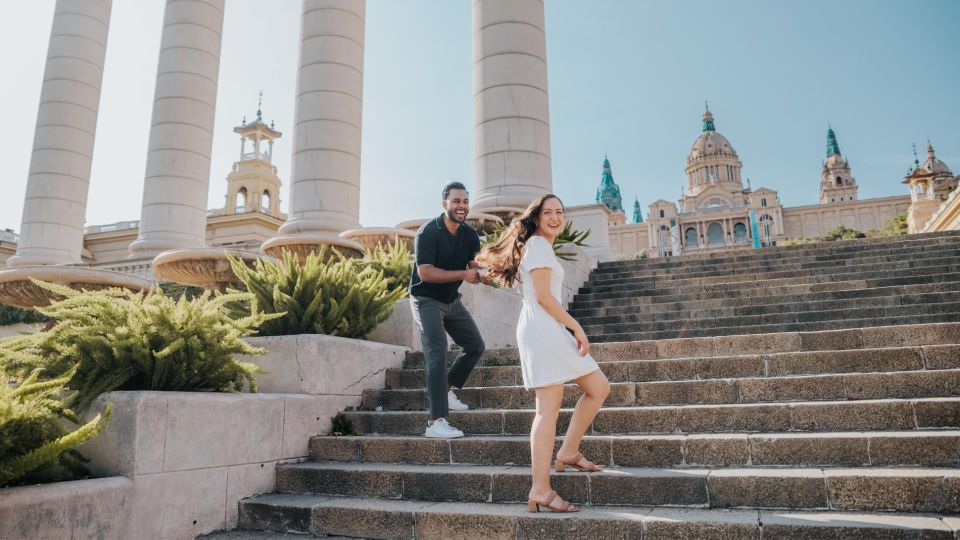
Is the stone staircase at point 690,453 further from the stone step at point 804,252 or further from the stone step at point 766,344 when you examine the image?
the stone step at point 804,252

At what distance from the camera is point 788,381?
515cm

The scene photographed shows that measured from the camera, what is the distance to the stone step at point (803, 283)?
9922 mm

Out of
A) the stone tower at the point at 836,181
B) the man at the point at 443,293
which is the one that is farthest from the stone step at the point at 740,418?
the stone tower at the point at 836,181

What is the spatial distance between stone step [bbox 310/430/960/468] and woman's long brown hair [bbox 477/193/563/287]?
138 centimetres

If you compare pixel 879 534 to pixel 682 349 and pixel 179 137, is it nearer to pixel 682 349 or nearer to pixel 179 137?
pixel 682 349

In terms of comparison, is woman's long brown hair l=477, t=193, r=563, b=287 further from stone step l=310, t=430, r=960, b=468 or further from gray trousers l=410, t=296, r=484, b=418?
stone step l=310, t=430, r=960, b=468

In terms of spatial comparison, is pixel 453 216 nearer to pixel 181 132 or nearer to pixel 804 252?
pixel 804 252

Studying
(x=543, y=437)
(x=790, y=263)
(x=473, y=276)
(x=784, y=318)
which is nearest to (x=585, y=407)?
(x=543, y=437)

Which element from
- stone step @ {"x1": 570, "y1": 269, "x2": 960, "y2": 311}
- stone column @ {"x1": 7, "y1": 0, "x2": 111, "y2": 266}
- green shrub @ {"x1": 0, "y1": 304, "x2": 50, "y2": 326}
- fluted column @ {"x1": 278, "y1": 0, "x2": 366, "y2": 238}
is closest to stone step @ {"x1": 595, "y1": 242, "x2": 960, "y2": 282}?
stone step @ {"x1": 570, "y1": 269, "x2": 960, "y2": 311}

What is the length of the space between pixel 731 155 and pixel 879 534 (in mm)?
166575

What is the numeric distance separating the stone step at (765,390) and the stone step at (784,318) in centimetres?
383

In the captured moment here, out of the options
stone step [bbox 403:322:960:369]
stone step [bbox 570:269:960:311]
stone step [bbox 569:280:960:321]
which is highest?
stone step [bbox 570:269:960:311]

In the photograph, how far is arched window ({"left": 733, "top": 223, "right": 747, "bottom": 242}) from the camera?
12019 cm

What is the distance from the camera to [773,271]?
11570 mm
